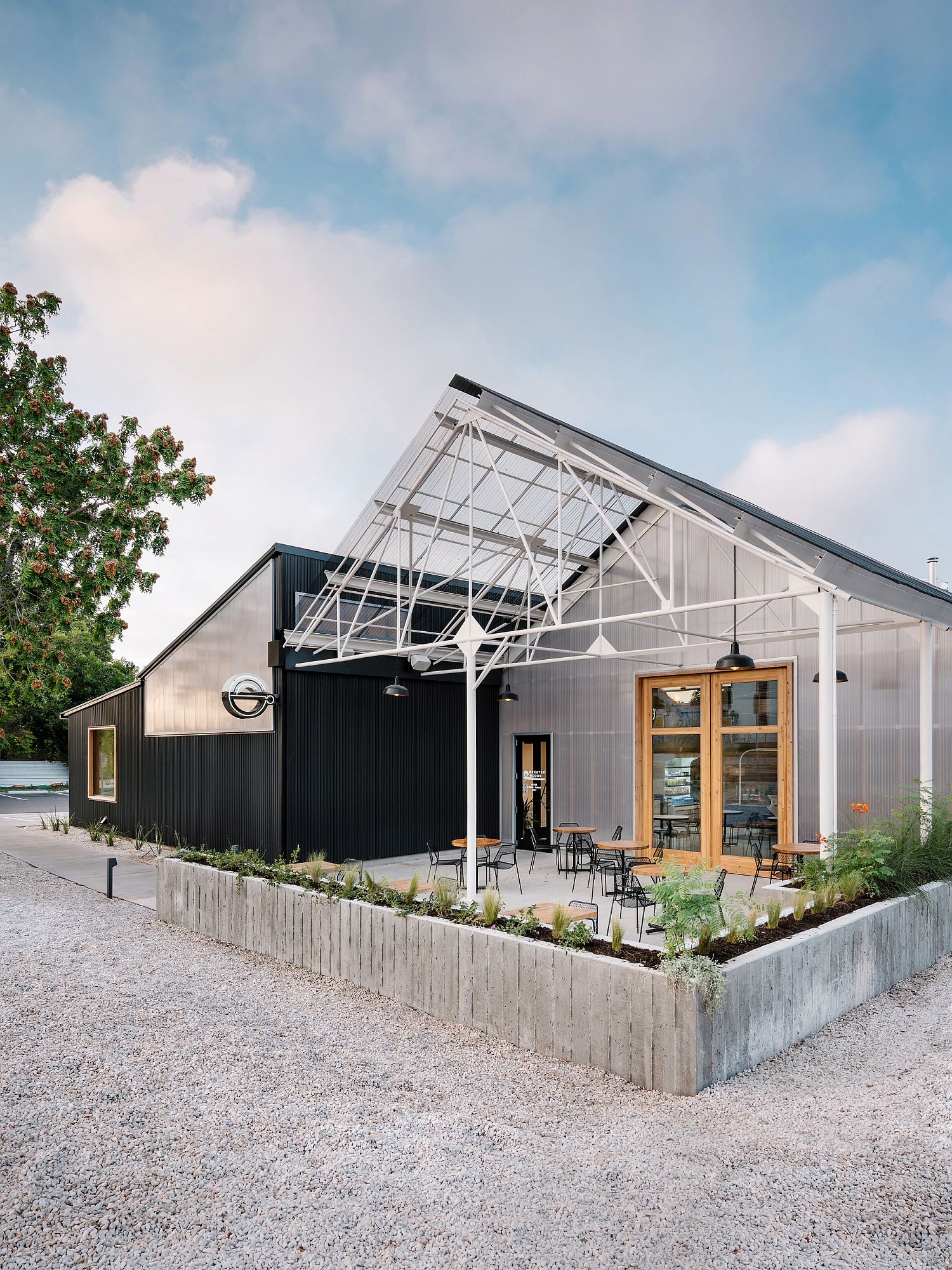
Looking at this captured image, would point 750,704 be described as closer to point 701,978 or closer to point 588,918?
point 588,918

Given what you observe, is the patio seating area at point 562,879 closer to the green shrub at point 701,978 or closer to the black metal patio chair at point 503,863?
the black metal patio chair at point 503,863

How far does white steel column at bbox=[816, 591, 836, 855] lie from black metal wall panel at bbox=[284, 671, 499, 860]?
7.90 metres

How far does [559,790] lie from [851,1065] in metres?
9.53

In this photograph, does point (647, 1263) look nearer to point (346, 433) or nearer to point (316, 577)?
point (316, 577)

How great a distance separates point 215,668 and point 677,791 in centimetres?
835

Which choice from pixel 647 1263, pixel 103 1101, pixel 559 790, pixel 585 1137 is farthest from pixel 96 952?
pixel 559 790

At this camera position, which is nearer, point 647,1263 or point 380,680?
point 647,1263

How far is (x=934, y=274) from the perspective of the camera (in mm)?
13562

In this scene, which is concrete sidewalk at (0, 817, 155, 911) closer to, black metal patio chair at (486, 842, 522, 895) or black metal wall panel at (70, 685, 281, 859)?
black metal wall panel at (70, 685, 281, 859)

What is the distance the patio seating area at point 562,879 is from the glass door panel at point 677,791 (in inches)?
20.6

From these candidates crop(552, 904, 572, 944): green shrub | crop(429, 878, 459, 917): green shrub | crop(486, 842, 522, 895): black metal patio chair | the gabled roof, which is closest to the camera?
crop(552, 904, 572, 944): green shrub

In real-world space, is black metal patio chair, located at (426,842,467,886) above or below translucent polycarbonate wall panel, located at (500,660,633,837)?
below

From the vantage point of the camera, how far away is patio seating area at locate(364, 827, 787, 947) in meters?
7.87

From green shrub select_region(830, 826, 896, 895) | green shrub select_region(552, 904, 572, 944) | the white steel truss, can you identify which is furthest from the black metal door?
green shrub select_region(552, 904, 572, 944)
